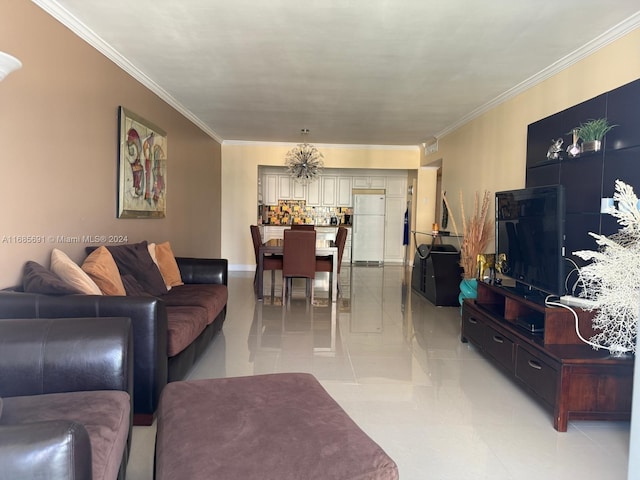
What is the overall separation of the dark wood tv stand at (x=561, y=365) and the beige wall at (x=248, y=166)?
5277 mm

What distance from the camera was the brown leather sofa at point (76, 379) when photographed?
Answer: 130 centimetres

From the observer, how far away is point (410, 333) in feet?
13.1

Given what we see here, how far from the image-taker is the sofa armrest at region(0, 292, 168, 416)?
205 cm

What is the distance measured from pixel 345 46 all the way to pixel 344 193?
20.4 feet

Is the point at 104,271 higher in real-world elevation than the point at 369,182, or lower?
lower

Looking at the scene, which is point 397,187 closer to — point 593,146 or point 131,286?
point 593,146

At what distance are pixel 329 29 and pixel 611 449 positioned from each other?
3.12 metres

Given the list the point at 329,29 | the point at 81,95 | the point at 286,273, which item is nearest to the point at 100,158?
the point at 81,95

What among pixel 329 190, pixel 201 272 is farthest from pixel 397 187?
pixel 201 272

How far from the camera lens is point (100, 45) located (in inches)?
126

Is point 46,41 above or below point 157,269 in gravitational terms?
above

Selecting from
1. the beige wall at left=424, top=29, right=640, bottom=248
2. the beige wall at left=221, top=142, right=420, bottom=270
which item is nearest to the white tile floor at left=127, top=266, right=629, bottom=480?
the beige wall at left=424, top=29, right=640, bottom=248

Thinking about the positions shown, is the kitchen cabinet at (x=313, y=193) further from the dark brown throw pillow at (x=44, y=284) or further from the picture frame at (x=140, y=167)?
the dark brown throw pillow at (x=44, y=284)

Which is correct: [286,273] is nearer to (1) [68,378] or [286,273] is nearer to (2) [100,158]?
(2) [100,158]
